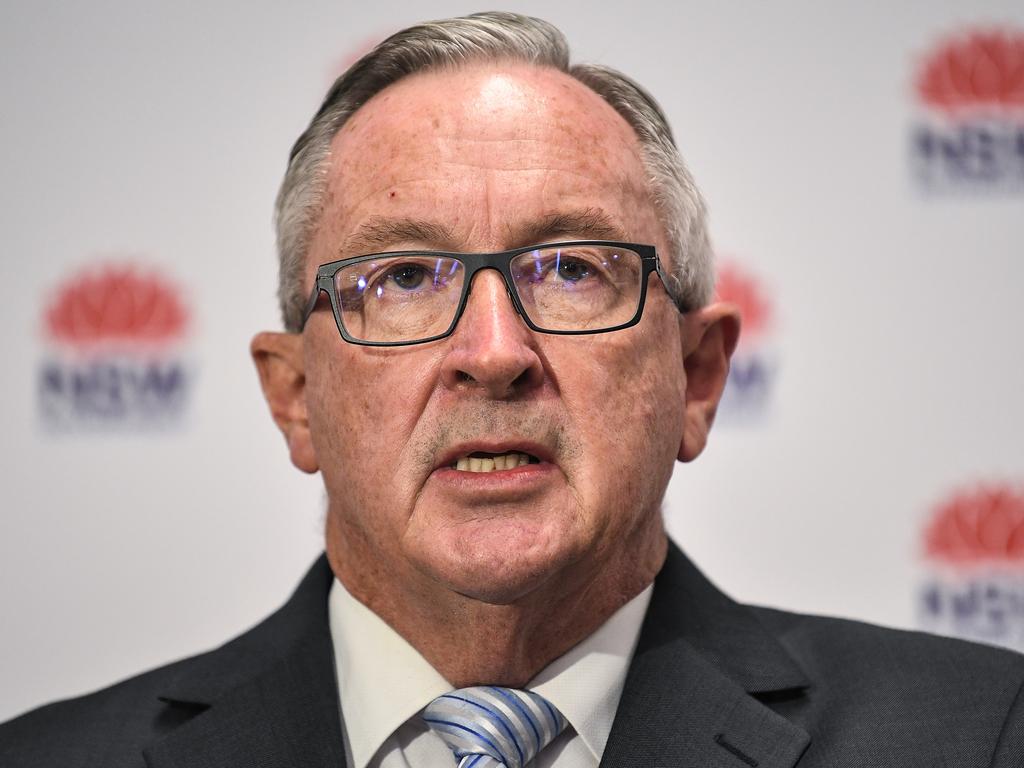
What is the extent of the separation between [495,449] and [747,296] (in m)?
1.47

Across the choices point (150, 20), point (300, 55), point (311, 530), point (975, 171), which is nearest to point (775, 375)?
point (975, 171)

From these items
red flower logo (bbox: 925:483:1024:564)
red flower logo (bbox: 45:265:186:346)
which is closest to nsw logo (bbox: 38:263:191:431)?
red flower logo (bbox: 45:265:186:346)

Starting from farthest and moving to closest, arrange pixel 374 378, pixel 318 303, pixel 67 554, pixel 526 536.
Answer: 1. pixel 67 554
2. pixel 318 303
3. pixel 374 378
4. pixel 526 536

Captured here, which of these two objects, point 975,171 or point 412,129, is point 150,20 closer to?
point 412,129

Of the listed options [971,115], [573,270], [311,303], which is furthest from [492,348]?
[971,115]

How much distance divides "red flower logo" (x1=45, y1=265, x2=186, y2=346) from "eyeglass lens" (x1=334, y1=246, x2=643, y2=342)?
1222 mm

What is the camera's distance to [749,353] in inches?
130

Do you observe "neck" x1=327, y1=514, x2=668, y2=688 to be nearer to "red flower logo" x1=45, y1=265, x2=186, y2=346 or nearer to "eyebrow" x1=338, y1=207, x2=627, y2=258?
"eyebrow" x1=338, y1=207, x2=627, y2=258

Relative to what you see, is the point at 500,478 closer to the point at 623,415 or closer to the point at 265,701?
the point at 623,415

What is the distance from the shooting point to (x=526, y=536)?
2.01 meters

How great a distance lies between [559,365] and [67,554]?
1.78m

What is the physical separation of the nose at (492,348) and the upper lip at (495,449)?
0.25 feet

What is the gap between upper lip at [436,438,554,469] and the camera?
2.02m

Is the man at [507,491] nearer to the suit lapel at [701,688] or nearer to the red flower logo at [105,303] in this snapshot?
the suit lapel at [701,688]
